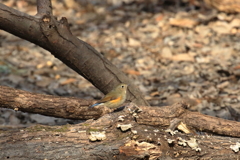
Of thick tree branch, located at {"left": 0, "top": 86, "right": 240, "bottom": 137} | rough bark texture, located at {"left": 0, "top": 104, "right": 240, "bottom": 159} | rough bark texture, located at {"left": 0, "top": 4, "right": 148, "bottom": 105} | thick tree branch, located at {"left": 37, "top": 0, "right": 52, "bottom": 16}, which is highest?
thick tree branch, located at {"left": 37, "top": 0, "right": 52, "bottom": 16}

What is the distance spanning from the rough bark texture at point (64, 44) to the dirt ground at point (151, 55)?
1.15 m

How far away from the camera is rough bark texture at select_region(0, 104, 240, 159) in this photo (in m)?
3.18

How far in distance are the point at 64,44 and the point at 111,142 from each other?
70.2 inches

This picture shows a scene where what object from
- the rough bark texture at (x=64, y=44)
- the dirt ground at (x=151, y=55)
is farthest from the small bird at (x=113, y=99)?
the dirt ground at (x=151, y=55)

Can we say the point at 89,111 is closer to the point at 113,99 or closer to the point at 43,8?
the point at 113,99

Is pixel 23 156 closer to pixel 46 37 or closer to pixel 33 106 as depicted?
pixel 33 106

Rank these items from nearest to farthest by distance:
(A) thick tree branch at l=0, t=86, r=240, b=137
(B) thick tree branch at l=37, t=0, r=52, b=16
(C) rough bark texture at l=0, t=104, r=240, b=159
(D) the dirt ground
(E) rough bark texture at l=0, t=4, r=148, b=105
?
(C) rough bark texture at l=0, t=104, r=240, b=159, (A) thick tree branch at l=0, t=86, r=240, b=137, (E) rough bark texture at l=0, t=4, r=148, b=105, (B) thick tree branch at l=37, t=0, r=52, b=16, (D) the dirt ground

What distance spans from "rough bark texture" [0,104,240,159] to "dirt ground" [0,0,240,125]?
7.28 ft

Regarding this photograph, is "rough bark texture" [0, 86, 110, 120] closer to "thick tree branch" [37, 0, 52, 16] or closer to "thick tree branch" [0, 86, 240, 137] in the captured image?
"thick tree branch" [0, 86, 240, 137]

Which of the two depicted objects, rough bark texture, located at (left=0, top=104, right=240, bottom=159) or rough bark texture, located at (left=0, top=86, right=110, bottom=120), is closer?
rough bark texture, located at (left=0, top=104, right=240, bottom=159)

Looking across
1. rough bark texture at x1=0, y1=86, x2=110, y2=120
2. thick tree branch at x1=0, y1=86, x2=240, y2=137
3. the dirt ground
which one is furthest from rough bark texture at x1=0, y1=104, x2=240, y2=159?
the dirt ground

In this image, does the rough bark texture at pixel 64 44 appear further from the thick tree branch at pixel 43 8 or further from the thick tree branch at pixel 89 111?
the thick tree branch at pixel 89 111

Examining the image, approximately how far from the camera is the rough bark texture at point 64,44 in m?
4.39

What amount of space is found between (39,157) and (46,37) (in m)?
1.83
